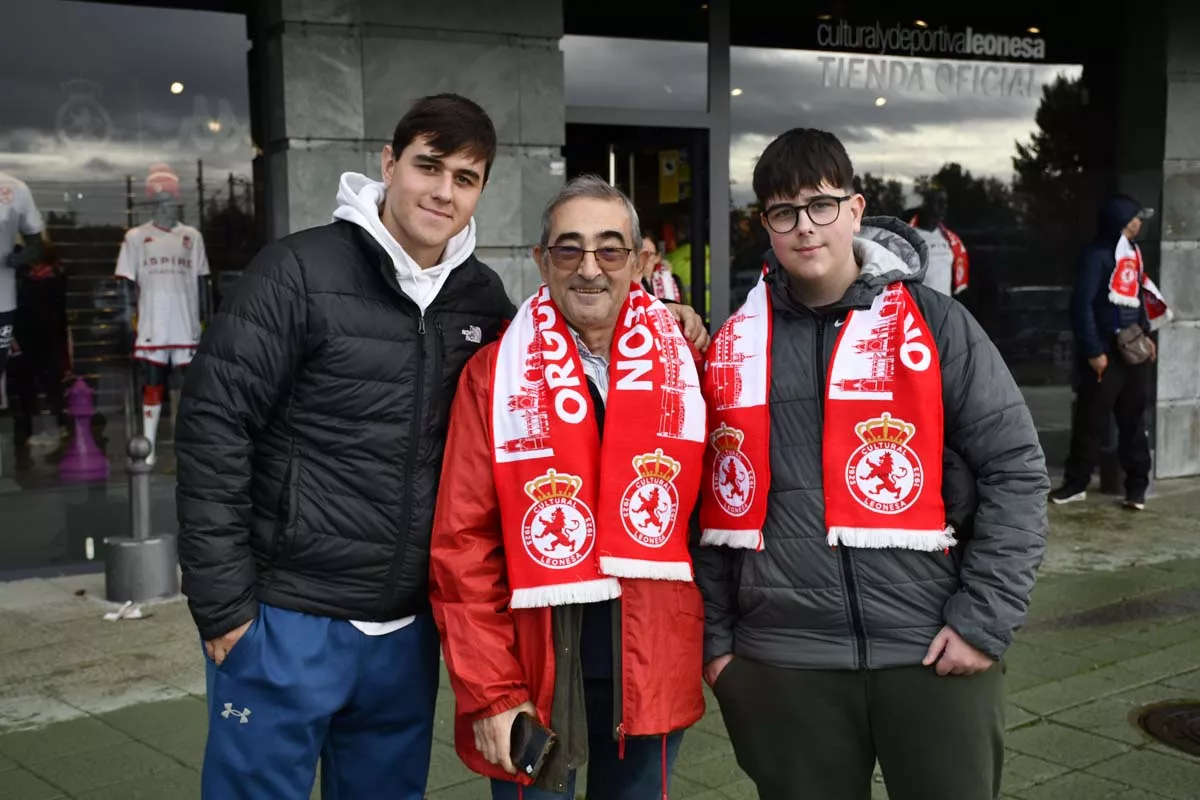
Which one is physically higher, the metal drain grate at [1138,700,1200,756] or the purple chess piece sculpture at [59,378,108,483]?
the purple chess piece sculpture at [59,378,108,483]

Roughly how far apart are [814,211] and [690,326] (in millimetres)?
526

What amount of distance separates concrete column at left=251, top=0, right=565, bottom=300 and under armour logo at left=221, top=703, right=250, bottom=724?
4.60 meters

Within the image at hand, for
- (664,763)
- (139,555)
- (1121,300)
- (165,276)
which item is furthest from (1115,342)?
(664,763)

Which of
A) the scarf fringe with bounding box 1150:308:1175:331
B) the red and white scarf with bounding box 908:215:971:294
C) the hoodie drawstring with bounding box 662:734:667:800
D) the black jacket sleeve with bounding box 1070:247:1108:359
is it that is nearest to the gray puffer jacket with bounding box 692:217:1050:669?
the hoodie drawstring with bounding box 662:734:667:800

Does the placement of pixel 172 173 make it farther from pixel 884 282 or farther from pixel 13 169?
pixel 884 282

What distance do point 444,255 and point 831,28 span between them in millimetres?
7324

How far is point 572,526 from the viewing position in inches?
110

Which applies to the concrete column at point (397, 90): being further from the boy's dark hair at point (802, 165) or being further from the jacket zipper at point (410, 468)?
the boy's dark hair at point (802, 165)

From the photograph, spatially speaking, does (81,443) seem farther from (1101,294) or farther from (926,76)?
(1101,294)

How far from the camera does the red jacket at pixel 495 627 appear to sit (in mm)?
2750

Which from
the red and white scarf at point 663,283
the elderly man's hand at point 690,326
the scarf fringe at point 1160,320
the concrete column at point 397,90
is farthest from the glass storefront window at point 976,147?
the elderly man's hand at point 690,326

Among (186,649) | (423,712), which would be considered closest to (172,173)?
(186,649)

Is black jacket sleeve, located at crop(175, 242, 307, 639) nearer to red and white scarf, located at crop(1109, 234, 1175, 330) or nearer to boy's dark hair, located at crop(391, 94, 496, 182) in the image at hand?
boy's dark hair, located at crop(391, 94, 496, 182)

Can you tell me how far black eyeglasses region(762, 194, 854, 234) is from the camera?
2770 millimetres
